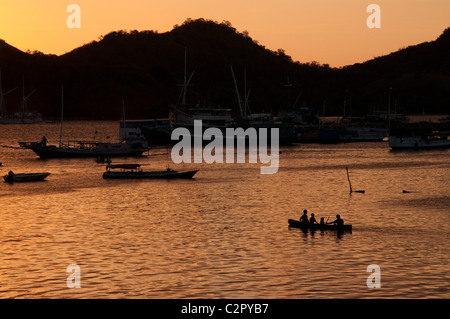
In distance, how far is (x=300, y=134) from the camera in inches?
7175

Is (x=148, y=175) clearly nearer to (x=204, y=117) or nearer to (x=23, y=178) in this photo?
(x=23, y=178)

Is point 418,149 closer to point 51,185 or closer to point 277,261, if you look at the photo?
point 51,185

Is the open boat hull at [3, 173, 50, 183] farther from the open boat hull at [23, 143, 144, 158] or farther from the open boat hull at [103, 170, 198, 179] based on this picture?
the open boat hull at [23, 143, 144, 158]

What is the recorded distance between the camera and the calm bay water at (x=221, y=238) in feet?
112

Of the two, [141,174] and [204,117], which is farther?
[204,117]

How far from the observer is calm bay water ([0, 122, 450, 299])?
1347 inches

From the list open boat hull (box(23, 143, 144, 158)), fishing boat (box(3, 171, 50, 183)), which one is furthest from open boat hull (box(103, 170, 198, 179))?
open boat hull (box(23, 143, 144, 158))

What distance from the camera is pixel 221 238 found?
47.8m

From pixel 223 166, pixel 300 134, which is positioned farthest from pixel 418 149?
pixel 223 166

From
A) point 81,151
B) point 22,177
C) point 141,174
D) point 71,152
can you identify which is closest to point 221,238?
point 141,174

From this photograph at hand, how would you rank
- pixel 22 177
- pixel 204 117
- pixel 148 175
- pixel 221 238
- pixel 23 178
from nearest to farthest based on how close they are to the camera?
pixel 221 238 → pixel 22 177 → pixel 23 178 → pixel 148 175 → pixel 204 117

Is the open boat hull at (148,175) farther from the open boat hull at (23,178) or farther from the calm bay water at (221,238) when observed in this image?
the open boat hull at (23,178)
